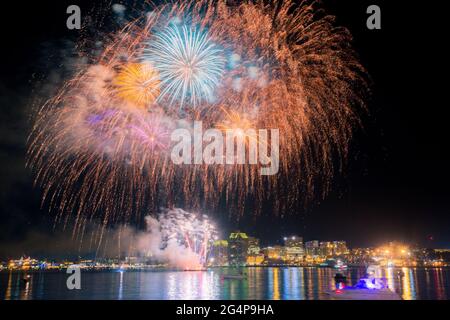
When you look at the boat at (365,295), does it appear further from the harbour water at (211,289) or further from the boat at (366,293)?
the harbour water at (211,289)

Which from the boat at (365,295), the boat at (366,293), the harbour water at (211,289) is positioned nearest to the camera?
the boat at (365,295)

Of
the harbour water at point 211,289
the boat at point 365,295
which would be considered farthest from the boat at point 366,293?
the harbour water at point 211,289

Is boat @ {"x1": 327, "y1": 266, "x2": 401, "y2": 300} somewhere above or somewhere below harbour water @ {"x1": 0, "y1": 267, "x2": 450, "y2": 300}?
above

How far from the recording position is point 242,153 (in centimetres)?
2981

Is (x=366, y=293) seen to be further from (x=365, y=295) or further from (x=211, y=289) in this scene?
(x=211, y=289)

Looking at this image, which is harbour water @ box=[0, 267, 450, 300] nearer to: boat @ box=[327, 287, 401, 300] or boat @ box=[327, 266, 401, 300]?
boat @ box=[327, 266, 401, 300]

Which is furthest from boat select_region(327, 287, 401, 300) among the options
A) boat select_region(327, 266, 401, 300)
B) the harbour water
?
the harbour water

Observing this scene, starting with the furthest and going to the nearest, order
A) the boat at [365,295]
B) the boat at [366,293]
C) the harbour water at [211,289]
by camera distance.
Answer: the harbour water at [211,289] → the boat at [366,293] → the boat at [365,295]
